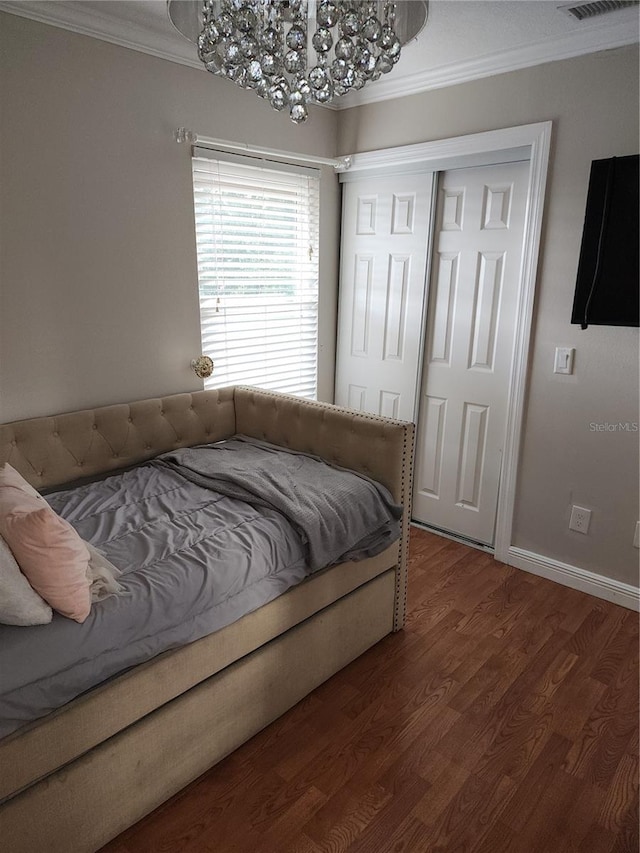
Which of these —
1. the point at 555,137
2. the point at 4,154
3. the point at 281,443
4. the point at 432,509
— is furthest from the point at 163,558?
the point at 555,137

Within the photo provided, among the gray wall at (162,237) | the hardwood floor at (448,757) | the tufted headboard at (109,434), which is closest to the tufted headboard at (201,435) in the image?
the tufted headboard at (109,434)

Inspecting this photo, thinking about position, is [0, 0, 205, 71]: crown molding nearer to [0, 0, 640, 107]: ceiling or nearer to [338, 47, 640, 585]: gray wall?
[0, 0, 640, 107]: ceiling

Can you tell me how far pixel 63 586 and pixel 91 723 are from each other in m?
0.36

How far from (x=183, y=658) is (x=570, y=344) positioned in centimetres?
212

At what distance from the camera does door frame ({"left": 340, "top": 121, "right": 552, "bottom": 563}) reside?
2533 mm

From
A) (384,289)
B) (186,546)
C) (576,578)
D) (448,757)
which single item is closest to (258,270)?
(384,289)

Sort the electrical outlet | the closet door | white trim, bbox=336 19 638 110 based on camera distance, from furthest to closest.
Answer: the closet door → the electrical outlet → white trim, bbox=336 19 638 110

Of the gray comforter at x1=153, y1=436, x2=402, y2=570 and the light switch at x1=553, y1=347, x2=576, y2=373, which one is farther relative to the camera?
the light switch at x1=553, y1=347, x2=576, y2=373

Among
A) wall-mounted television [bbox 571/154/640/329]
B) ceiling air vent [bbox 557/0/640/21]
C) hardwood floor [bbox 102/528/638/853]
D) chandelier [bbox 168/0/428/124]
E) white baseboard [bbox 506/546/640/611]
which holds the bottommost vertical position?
hardwood floor [bbox 102/528/638/853]

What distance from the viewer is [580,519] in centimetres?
268

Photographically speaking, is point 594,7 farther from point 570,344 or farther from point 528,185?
point 570,344

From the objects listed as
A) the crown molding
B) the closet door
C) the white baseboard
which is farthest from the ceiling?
the white baseboard

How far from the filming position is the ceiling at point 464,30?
2.08 meters

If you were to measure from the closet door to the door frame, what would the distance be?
0.35 feet
